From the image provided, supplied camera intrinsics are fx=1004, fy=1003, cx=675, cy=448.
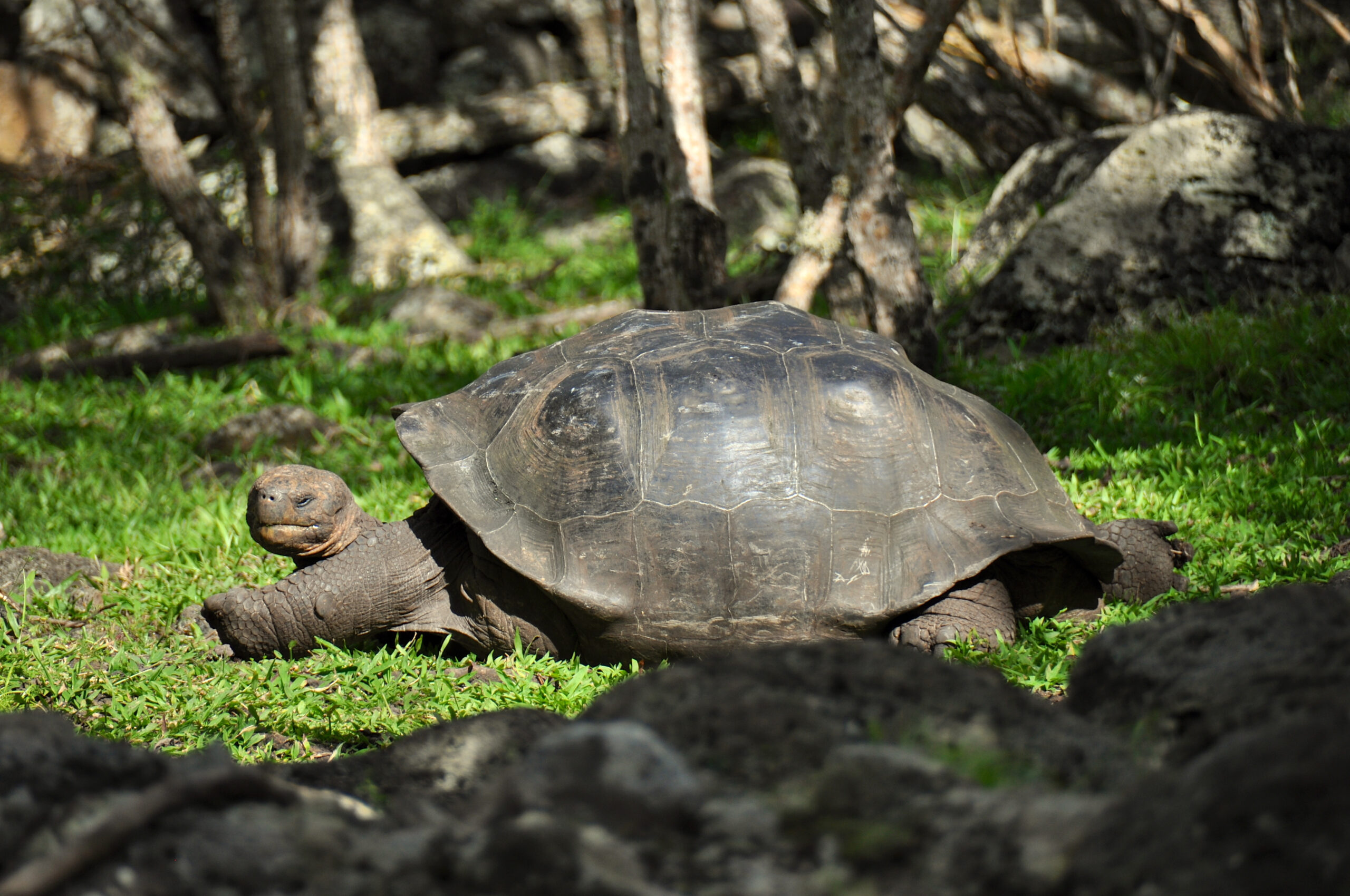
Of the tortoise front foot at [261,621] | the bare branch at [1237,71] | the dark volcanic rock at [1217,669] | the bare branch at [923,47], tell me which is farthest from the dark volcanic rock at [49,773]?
the bare branch at [1237,71]

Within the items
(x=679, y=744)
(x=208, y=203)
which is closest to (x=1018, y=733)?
(x=679, y=744)

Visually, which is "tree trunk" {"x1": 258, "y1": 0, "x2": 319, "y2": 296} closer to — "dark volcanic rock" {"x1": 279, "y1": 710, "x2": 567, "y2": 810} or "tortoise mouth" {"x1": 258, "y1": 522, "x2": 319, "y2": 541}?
"tortoise mouth" {"x1": 258, "y1": 522, "x2": 319, "y2": 541}

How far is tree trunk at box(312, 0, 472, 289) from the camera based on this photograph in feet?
28.3

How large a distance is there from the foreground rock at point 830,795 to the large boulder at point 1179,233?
4.62 m

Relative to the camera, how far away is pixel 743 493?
291cm

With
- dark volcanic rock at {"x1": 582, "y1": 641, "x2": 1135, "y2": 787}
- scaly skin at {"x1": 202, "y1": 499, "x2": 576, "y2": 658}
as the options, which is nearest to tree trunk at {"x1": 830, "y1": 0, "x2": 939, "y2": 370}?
scaly skin at {"x1": 202, "y1": 499, "x2": 576, "y2": 658}

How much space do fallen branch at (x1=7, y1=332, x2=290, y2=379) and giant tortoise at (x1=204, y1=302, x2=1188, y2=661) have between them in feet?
11.1

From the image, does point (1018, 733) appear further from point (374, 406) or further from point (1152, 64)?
point (1152, 64)

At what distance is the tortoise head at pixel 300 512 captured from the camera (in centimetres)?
320

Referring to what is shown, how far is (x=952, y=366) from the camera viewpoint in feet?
17.6

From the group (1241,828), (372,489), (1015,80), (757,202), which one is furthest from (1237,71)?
(1241,828)

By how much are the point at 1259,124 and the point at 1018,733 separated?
579 centimetres

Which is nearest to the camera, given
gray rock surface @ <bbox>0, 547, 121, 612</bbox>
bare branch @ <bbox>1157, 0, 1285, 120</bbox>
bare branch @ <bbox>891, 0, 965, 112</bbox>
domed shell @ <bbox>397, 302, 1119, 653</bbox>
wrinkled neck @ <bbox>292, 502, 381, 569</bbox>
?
domed shell @ <bbox>397, 302, 1119, 653</bbox>

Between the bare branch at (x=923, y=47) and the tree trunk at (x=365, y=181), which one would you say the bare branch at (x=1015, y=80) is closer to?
the bare branch at (x=923, y=47)
